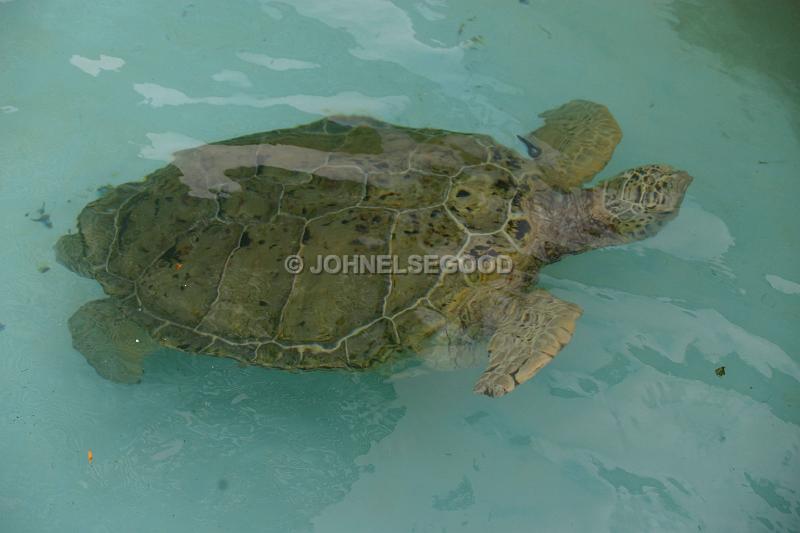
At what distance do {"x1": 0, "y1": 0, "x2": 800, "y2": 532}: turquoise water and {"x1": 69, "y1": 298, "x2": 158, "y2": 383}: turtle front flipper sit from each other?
19cm

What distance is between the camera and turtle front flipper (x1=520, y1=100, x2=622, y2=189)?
4.00 m

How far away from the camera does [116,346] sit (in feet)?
11.7

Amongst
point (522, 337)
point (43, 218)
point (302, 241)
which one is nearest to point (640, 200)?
point (522, 337)

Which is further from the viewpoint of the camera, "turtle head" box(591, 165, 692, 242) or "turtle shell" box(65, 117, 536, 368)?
"turtle head" box(591, 165, 692, 242)

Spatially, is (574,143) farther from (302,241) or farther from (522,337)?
(302,241)

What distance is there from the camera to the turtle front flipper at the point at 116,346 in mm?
3553

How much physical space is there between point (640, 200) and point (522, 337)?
1.38 meters

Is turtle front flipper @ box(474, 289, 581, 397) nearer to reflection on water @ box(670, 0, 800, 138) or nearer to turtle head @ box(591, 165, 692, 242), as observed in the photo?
turtle head @ box(591, 165, 692, 242)

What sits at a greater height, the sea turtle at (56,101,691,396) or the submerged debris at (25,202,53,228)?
the sea turtle at (56,101,691,396)

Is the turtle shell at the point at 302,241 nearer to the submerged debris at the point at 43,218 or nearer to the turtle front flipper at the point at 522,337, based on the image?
the turtle front flipper at the point at 522,337

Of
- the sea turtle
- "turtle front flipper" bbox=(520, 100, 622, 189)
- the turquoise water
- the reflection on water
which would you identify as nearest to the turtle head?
the sea turtle

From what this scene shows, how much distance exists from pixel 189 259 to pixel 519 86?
3238 mm

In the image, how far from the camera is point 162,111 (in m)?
4.81

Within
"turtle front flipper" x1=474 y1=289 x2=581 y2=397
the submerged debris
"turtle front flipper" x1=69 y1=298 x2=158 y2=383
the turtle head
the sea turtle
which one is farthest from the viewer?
the submerged debris
